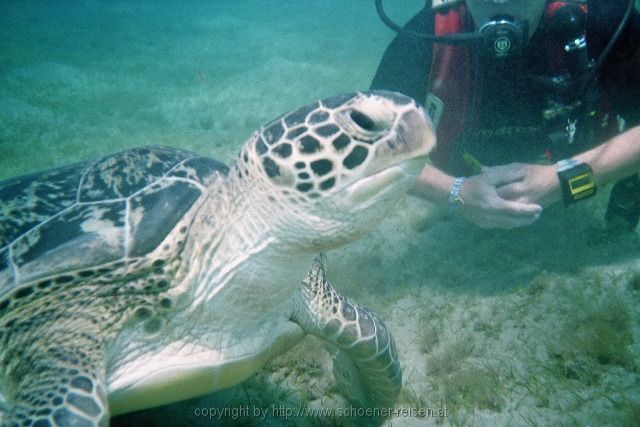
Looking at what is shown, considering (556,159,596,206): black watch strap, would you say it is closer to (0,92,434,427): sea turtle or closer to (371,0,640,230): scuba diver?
(371,0,640,230): scuba diver

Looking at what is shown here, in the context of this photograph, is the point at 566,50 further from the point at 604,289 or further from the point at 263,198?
the point at 263,198

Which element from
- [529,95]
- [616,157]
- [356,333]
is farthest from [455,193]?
[356,333]

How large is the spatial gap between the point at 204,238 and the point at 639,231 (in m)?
3.52

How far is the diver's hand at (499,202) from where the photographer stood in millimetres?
2600

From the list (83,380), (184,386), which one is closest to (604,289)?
(184,386)

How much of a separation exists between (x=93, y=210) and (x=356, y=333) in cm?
143

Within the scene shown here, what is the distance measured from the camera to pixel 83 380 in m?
1.36

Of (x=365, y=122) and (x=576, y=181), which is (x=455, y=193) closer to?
(x=576, y=181)

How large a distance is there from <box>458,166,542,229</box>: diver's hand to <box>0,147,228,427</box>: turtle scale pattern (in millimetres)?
2042

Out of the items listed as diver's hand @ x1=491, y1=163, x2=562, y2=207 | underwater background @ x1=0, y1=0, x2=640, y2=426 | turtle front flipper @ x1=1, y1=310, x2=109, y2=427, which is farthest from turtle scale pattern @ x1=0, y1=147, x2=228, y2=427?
diver's hand @ x1=491, y1=163, x2=562, y2=207

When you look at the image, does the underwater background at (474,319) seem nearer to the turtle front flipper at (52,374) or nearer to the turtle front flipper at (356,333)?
the turtle front flipper at (356,333)

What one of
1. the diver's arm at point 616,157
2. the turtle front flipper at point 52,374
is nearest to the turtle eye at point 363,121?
the turtle front flipper at point 52,374

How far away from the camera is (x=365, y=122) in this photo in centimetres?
124

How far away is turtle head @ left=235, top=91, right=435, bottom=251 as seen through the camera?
1230 mm
